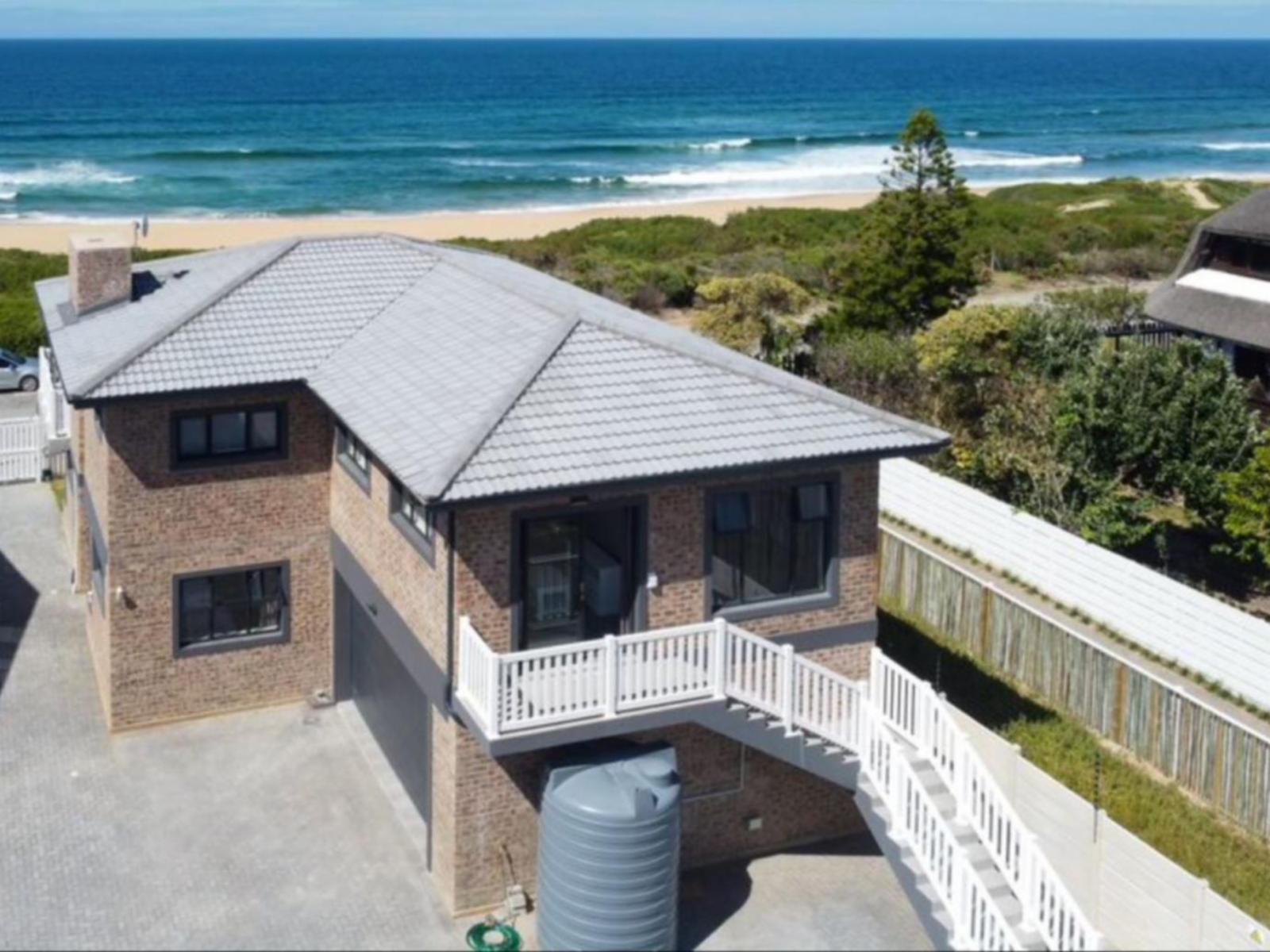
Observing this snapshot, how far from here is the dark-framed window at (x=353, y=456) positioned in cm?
2044

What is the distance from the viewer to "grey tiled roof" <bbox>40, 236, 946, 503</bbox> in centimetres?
1725

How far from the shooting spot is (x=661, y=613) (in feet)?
58.9

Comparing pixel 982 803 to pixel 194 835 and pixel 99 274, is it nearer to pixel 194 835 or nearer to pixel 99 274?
pixel 194 835

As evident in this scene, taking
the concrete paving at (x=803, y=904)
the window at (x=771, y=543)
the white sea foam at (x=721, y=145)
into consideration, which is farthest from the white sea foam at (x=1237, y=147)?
the concrete paving at (x=803, y=904)

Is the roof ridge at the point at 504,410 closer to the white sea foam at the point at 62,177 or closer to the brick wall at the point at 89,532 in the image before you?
the brick wall at the point at 89,532

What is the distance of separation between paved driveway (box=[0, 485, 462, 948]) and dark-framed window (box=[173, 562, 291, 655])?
3.56 feet

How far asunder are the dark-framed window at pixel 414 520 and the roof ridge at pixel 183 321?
4192mm

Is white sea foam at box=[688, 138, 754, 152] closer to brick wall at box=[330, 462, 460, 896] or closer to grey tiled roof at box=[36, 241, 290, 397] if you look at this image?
grey tiled roof at box=[36, 241, 290, 397]

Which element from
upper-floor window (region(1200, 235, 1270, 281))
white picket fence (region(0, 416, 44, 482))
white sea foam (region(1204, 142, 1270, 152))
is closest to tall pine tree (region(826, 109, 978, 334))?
upper-floor window (region(1200, 235, 1270, 281))

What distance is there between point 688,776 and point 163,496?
317 inches

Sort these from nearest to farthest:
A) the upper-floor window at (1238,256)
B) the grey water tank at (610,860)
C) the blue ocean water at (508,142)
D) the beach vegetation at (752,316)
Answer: the grey water tank at (610,860)
the upper-floor window at (1238,256)
the beach vegetation at (752,316)
the blue ocean water at (508,142)

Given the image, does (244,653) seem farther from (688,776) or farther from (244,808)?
(688,776)

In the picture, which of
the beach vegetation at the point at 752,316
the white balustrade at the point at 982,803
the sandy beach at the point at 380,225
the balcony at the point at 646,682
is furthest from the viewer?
the sandy beach at the point at 380,225

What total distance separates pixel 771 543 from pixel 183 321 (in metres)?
8.66
